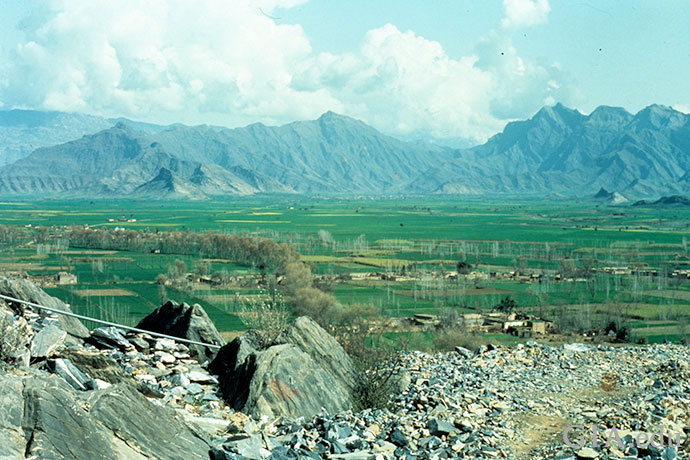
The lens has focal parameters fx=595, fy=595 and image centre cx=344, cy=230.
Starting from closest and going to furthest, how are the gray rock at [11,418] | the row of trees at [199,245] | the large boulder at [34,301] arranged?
the gray rock at [11,418] < the large boulder at [34,301] < the row of trees at [199,245]

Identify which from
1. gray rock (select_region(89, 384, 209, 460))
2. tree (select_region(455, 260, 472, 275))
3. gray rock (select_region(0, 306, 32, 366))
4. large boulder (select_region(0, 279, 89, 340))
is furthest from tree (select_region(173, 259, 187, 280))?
gray rock (select_region(89, 384, 209, 460))

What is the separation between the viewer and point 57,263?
254 ft

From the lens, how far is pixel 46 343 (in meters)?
10.8

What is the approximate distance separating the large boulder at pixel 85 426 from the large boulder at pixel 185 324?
6883mm

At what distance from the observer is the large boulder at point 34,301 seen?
15.4 m

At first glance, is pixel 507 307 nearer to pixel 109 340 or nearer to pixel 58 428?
pixel 109 340

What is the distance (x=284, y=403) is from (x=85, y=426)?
464cm

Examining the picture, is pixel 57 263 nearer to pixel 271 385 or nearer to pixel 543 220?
pixel 271 385

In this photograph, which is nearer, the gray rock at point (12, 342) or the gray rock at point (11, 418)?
the gray rock at point (11, 418)

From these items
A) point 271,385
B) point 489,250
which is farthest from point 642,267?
point 271,385

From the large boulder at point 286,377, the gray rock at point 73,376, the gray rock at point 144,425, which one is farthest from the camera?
the large boulder at point 286,377

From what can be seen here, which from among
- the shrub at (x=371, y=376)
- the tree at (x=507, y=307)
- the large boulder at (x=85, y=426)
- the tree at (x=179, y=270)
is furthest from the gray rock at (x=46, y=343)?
the tree at (x=179, y=270)

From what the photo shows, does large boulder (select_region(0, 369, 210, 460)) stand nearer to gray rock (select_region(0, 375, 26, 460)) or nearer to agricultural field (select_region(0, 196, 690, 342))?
gray rock (select_region(0, 375, 26, 460))

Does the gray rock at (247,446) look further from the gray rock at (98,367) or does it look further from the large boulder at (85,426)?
the gray rock at (98,367)
